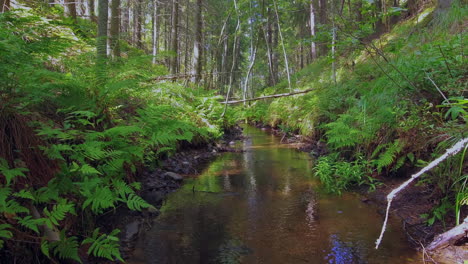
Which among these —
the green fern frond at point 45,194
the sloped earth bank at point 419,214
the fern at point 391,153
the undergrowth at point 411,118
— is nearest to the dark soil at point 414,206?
the sloped earth bank at point 419,214

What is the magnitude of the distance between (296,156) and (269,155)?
82cm

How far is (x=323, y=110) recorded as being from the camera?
938cm

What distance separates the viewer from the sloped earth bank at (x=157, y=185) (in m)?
3.61

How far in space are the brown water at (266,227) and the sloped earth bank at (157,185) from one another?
0.14 meters

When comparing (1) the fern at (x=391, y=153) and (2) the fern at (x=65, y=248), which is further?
(1) the fern at (x=391, y=153)

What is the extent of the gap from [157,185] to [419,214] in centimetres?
416

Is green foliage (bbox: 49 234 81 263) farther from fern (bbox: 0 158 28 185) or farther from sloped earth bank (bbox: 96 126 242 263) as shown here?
fern (bbox: 0 158 28 185)

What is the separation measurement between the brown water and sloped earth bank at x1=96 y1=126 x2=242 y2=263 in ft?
0.47

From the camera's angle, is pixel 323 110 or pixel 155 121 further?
pixel 323 110

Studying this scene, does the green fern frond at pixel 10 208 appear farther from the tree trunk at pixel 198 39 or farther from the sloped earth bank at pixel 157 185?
the tree trunk at pixel 198 39

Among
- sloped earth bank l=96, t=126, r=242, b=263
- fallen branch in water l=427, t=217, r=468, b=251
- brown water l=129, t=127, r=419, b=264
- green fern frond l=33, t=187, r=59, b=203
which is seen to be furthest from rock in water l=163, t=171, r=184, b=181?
fallen branch in water l=427, t=217, r=468, b=251

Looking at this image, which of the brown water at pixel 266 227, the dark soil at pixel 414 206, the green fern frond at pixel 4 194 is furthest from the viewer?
the dark soil at pixel 414 206

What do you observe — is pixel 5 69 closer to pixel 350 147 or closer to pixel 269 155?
pixel 350 147

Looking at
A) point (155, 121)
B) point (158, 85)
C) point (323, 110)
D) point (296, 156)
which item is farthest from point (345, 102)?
point (155, 121)
